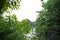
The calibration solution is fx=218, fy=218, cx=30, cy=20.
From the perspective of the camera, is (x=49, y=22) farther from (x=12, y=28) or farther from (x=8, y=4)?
(x=12, y=28)

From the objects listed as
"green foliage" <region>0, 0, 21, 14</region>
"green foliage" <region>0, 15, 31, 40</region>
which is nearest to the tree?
"green foliage" <region>0, 0, 21, 14</region>

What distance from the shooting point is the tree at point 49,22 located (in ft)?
43.0

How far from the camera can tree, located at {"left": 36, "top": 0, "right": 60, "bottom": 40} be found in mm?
13109

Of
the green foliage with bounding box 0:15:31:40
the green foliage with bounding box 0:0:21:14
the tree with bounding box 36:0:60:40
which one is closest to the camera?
the green foliage with bounding box 0:15:31:40

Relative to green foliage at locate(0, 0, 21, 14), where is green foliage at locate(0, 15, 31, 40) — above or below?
below

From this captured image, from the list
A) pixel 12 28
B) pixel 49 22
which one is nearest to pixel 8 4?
pixel 12 28

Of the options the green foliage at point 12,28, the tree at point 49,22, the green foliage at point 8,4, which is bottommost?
the green foliage at point 12,28

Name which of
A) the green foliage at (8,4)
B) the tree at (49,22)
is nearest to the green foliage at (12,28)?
the green foliage at (8,4)

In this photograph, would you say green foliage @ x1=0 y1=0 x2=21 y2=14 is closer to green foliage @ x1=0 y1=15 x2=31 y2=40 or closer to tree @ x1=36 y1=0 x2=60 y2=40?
green foliage @ x1=0 y1=15 x2=31 y2=40

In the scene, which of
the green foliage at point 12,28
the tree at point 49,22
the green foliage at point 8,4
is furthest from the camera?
the tree at point 49,22

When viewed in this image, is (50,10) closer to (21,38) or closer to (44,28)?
(44,28)

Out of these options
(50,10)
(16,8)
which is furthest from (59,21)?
(16,8)

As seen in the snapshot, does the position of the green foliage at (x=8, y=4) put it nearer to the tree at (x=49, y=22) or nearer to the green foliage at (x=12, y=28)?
the green foliage at (x=12, y=28)

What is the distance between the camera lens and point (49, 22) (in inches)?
531
